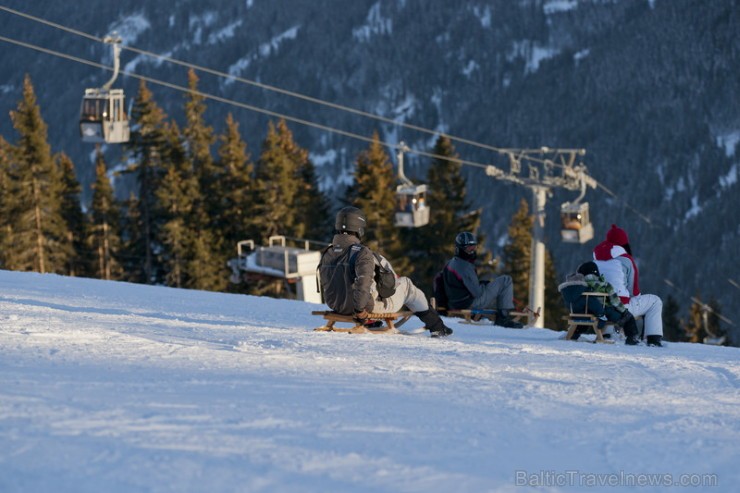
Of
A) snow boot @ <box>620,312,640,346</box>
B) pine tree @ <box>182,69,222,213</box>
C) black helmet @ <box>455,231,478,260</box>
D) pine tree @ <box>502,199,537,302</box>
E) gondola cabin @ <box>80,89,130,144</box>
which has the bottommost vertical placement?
snow boot @ <box>620,312,640,346</box>

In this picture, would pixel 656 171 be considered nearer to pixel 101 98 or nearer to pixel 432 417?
pixel 101 98

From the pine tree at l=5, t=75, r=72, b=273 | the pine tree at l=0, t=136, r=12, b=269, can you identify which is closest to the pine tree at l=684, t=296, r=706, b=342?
the pine tree at l=5, t=75, r=72, b=273

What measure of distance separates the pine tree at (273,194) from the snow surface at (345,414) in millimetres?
37790

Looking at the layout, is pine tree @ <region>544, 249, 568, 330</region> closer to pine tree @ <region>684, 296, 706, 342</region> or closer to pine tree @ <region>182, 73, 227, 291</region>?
pine tree @ <region>182, 73, 227, 291</region>

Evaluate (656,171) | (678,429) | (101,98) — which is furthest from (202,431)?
(656,171)

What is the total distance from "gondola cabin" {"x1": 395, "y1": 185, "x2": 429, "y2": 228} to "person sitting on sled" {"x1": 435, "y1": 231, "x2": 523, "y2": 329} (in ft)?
70.9

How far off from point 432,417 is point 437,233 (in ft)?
127

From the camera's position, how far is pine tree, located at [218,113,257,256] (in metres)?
47.9

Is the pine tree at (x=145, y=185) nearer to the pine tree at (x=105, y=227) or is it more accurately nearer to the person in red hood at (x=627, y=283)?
the pine tree at (x=105, y=227)

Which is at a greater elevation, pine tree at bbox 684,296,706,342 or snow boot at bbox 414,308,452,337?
snow boot at bbox 414,308,452,337

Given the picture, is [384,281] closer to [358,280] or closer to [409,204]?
[358,280]

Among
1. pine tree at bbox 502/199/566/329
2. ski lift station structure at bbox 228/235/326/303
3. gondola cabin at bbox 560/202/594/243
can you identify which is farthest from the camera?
pine tree at bbox 502/199/566/329

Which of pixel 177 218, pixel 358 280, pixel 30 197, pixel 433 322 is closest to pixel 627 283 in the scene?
pixel 433 322

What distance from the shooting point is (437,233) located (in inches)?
1769
